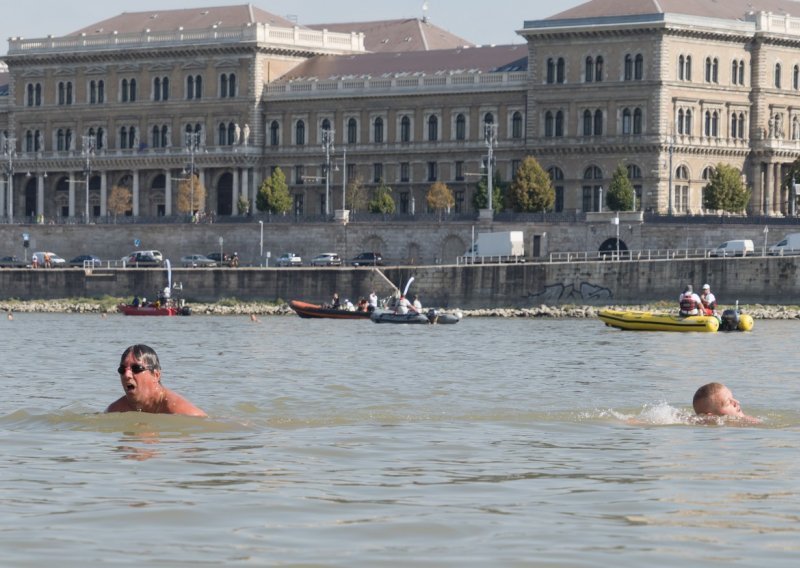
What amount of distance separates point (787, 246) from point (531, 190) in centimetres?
2231

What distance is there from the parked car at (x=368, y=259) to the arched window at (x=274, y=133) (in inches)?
950

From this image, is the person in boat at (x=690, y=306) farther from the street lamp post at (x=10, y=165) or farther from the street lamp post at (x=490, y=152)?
the street lamp post at (x=10, y=165)

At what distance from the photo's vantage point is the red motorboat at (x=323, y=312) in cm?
9312

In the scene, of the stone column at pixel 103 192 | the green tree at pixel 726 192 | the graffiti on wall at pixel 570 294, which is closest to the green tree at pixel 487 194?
the green tree at pixel 726 192

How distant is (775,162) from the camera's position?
13225 centimetres

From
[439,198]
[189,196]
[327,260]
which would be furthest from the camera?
[189,196]

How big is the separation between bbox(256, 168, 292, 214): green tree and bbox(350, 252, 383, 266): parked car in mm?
13416

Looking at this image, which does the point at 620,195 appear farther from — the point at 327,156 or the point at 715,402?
the point at 715,402

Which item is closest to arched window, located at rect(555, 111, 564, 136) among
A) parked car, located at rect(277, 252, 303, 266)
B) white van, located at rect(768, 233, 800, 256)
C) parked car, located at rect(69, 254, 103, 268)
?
parked car, located at rect(277, 252, 303, 266)

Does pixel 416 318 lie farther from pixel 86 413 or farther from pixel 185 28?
pixel 185 28

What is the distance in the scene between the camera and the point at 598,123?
132125mm

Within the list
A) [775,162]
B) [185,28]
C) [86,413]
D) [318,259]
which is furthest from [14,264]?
[86,413]

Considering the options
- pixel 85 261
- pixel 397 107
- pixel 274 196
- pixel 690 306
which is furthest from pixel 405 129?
pixel 690 306

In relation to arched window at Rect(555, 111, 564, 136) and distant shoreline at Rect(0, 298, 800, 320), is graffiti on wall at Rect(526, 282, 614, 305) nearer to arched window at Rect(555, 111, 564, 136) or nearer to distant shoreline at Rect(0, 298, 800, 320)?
distant shoreline at Rect(0, 298, 800, 320)
